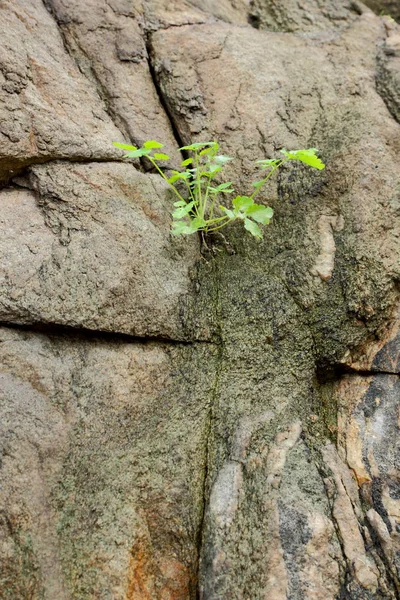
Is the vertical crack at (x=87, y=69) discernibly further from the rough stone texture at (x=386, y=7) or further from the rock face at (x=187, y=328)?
the rough stone texture at (x=386, y=7)

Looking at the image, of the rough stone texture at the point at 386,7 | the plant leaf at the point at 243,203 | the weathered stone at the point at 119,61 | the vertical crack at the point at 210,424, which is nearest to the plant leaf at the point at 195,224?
the plant leaf at the point at 243,203

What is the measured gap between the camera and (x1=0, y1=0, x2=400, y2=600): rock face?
203cm

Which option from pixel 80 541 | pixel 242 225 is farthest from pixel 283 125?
pixel 80 541

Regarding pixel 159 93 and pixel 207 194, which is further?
pixel 159 93

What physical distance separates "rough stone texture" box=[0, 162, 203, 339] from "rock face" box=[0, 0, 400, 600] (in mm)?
10

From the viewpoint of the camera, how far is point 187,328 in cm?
251

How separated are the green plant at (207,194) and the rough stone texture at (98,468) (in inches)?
26.5

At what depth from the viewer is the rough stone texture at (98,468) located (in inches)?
77.5

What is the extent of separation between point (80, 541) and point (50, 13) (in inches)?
110

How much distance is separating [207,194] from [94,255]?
643 mm

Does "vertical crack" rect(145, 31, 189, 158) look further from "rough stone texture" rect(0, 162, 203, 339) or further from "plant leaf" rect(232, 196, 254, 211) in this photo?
"plant leaf" rect(232, 196, 254, 211)

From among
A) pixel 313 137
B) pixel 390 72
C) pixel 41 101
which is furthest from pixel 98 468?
pixel 390 72

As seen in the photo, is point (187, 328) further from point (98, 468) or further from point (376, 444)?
point (376, 444)

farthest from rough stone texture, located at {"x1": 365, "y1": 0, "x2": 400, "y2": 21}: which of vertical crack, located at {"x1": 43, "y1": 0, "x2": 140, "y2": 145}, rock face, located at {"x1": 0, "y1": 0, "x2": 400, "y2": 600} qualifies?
vertical crack, located at {"x1": 43, "y1": 0, "x2": 140, "y2": 145}
